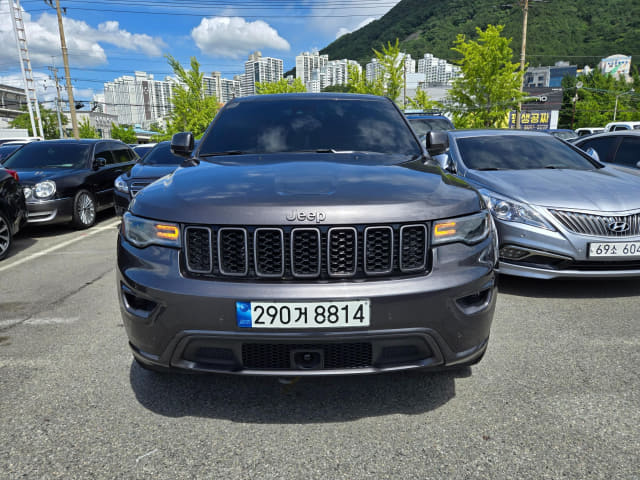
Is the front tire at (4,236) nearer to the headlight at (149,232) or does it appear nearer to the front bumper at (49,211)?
the front bumper at (49,211)

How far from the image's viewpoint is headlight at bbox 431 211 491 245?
6.64 feet

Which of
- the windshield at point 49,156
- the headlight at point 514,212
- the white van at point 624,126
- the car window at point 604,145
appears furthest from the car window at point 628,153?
the white van at point 624,126

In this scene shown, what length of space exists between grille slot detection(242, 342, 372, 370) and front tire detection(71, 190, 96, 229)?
23.9ft

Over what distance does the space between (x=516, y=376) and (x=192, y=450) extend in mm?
1816

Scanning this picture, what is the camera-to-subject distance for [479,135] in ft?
19.0

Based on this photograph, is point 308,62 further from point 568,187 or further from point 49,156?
point 568,187

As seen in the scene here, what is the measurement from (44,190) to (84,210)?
2.70 feet

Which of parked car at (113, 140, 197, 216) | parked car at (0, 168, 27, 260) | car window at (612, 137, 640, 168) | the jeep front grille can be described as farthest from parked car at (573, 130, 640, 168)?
parked car at (0, 168, 27, 260)

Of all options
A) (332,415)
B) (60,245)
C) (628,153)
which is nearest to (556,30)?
(628,153)

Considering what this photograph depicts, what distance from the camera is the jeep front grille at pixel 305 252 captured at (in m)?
1.94

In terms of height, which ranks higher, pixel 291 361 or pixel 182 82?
pixel 182 82

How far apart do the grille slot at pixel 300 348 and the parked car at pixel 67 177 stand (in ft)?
23.2


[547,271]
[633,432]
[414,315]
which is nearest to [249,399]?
[414,315]

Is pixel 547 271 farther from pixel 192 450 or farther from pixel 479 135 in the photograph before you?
pixel 192 450
